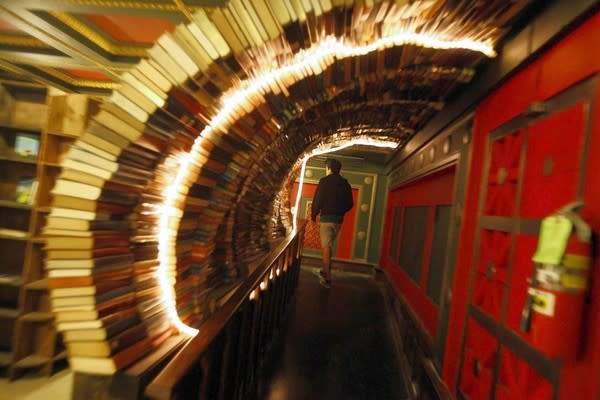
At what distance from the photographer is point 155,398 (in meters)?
0.92

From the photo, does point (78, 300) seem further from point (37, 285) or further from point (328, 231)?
point (328, 231)

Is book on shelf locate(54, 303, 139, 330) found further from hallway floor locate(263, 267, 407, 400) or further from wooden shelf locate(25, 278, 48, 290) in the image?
wooden shelf locate(25, 278, 48, 290)

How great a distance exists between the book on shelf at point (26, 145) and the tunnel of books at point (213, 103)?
2.55m

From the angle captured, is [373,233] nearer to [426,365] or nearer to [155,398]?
[426,365]

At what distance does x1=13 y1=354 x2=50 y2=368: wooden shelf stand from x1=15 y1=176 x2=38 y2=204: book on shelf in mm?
1543

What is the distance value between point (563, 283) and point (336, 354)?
2.51 metres

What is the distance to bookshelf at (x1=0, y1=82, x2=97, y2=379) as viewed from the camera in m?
3.03

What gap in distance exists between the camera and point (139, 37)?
11.2 ft

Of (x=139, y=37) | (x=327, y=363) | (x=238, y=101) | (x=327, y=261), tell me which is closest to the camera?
(x=238, y=101)

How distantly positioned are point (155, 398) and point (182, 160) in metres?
0.86

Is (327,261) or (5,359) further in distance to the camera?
(327,261)

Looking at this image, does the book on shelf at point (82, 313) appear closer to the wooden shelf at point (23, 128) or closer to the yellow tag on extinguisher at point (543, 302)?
the yellow tag on extinguisher at point (543, 302)

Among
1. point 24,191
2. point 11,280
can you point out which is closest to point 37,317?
point 11,280

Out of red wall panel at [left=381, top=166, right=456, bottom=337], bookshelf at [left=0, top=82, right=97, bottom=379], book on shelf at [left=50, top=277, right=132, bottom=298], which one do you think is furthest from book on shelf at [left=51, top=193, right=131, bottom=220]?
red wall panel at [left=381, top=166, right=456, bottom=337]
